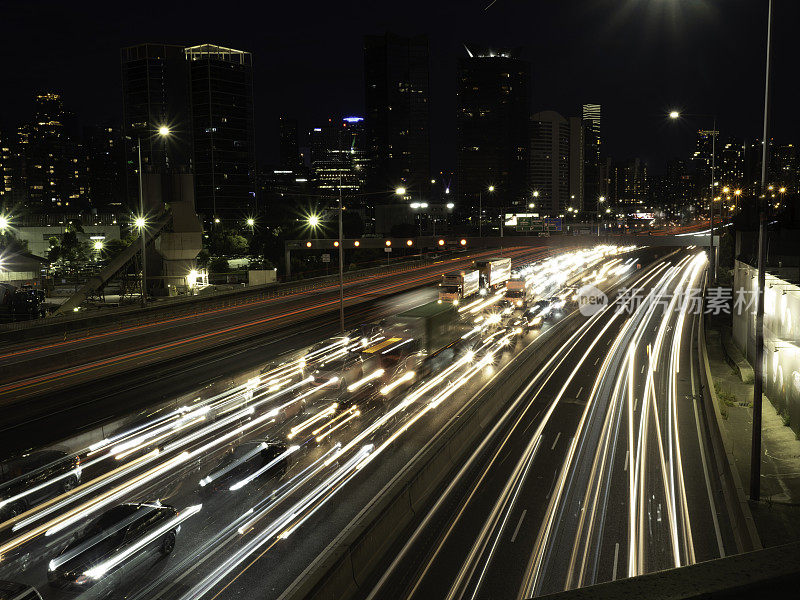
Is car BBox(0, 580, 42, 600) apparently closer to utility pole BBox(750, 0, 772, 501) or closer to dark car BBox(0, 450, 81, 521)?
dark car BBox(0, 450, 81, 521)

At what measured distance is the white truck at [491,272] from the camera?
55.8 m

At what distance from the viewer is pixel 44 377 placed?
85.6 ft

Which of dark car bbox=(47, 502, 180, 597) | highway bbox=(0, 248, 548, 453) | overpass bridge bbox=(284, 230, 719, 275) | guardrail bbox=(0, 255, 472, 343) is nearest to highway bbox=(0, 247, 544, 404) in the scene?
highway bbox=(0, 248, 548, 453)

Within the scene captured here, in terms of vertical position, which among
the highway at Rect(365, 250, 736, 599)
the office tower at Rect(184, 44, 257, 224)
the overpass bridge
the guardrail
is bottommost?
the highway at Rect(365, 250, 736, 599)

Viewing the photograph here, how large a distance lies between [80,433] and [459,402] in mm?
12899

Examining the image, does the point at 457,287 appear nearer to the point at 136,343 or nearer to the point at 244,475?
the point at 136,343

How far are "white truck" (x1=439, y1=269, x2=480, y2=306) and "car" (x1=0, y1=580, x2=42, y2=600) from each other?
39461 mm

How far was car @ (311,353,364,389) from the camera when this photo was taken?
24719mm

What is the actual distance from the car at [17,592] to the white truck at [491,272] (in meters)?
47.5

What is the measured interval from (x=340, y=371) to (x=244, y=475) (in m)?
10.4

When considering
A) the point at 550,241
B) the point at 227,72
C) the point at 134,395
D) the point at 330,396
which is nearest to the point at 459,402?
the point at 330,396

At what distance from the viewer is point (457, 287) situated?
1961 inches

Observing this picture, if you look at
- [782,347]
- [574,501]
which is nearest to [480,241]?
[782,347]

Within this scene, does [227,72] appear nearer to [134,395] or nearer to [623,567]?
[134,395]
